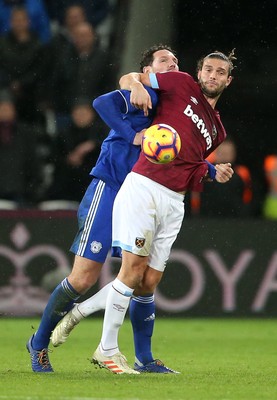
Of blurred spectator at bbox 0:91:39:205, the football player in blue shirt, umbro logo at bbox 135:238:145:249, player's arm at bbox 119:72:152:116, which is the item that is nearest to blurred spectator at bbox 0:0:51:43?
blurred spectator at bbox 0:91:39:205

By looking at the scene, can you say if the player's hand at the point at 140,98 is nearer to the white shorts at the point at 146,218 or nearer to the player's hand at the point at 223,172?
the white shorts at the point at 146,218

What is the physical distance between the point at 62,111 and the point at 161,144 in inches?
268

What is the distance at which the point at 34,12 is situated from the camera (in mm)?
13703

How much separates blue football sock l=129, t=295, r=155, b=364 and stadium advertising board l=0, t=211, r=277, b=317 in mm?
4376

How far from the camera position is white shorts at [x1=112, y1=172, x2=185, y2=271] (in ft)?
23.2

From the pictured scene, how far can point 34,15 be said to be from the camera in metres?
13.7

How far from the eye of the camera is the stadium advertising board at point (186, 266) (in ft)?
39.4

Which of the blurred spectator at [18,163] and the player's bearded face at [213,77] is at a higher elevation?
the player's bearded face at [213,77]

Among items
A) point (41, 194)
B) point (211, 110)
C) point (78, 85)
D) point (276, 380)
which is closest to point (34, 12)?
point (78, 85)

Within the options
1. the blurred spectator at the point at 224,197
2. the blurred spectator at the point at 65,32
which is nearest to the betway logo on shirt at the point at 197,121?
the blurred spectator at the point at 224,197

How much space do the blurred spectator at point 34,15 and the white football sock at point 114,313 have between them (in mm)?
6974

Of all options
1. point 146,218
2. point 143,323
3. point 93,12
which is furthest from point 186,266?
point 146,218

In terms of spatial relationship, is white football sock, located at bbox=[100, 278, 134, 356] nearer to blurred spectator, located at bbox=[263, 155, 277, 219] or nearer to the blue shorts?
the blue shorts

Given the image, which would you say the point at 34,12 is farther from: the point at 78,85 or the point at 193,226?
the point at 193,226
